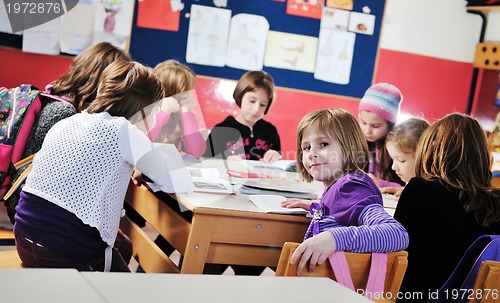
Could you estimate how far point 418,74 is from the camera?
191 inches

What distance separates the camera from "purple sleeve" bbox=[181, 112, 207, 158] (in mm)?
3189

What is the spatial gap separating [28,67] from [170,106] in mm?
1305

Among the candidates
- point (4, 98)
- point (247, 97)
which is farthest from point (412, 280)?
point (247, 97)

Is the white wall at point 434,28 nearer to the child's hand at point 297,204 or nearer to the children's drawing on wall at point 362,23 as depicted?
the children's drawing on wall at point 362,23

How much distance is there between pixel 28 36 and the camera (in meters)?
3.89

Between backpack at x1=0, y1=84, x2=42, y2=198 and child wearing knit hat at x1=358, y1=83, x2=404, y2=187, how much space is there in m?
1.39

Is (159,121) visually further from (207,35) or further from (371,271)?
(371,271)

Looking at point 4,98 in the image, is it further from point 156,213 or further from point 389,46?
point 389,46

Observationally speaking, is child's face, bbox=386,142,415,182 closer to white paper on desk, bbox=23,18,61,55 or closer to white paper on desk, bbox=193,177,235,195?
white paper on desk, bbox=193,177,235,195

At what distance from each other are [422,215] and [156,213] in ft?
2.86

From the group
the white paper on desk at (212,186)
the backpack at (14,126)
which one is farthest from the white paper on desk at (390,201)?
the backpack at (14,126)

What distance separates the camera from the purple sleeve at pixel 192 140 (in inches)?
126

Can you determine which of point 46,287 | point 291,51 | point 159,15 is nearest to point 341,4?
point 291,51

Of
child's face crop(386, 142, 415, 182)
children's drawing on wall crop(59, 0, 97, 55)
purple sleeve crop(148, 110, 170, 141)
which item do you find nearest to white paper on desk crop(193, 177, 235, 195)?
child's face crop(386, 142, 415, 182)
